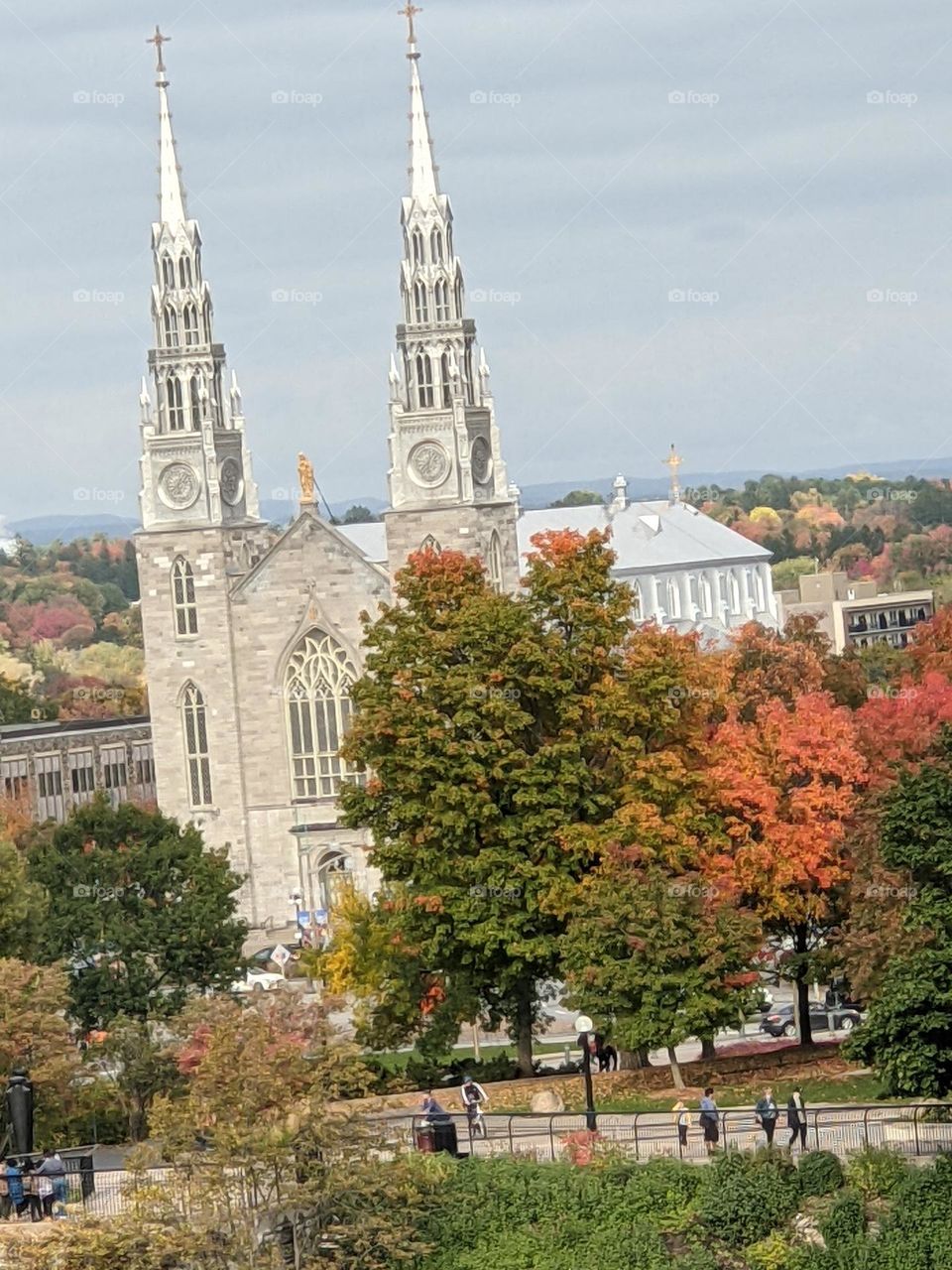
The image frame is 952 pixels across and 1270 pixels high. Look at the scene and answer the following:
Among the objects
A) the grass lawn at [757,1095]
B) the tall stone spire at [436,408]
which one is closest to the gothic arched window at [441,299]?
the tall stone spire at [436,408]

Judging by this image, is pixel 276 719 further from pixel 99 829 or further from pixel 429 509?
pixel 99 829

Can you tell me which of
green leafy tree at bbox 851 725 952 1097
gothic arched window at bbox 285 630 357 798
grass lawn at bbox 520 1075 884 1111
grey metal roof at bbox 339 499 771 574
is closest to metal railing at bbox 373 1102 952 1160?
green leafy tree at bbox 851 725 952 1097

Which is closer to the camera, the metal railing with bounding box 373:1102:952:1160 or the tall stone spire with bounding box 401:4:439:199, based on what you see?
the metal railing with bounding box 373:1102:952:1160

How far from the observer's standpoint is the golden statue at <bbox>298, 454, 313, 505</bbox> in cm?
10494

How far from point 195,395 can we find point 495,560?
447 inches

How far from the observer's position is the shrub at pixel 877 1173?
45.8 meters

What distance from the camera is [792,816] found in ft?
204

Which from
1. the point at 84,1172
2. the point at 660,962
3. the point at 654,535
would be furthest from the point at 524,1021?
the point at 654,535

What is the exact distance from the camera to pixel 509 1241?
4791cm

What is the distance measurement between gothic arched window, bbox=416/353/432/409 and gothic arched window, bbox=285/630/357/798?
29.8ft

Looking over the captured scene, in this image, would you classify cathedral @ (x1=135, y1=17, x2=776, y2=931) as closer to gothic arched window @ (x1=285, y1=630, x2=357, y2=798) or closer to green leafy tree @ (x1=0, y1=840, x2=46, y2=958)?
gothic arched window @ (x1=285, y1=630, x2=357, y2=798)

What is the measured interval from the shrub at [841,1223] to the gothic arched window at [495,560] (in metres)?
57.0

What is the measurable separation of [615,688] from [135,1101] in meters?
12.3

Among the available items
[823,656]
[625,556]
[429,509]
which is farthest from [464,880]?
[625,556]
